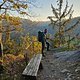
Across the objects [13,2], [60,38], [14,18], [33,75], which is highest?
[13,2]

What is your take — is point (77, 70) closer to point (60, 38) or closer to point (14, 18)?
point (14, 18)

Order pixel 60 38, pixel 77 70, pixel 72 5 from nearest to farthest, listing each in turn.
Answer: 1. pixel 77 70
2. pixel 60 38
3. pixel 72 5

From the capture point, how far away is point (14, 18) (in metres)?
21.2

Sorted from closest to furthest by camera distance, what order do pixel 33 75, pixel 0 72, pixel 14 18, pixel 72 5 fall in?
pixel 33 75
pixel 0 72
pixel 14 18
pixel 72 5

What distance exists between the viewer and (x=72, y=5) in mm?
51875

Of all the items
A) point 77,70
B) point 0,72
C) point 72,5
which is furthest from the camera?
point 72,5

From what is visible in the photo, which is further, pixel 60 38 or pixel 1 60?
pixel 60 38

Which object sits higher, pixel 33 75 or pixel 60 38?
pixel 33 75

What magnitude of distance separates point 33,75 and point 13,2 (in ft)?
33.2

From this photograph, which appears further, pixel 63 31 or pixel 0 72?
pixel 63 31

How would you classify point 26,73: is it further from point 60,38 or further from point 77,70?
point 60,38

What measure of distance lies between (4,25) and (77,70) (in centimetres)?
1151

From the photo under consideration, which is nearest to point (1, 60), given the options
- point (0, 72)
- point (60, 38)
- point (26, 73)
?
point (0, 72)

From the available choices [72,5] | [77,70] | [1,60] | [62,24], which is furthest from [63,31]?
[77,70]
